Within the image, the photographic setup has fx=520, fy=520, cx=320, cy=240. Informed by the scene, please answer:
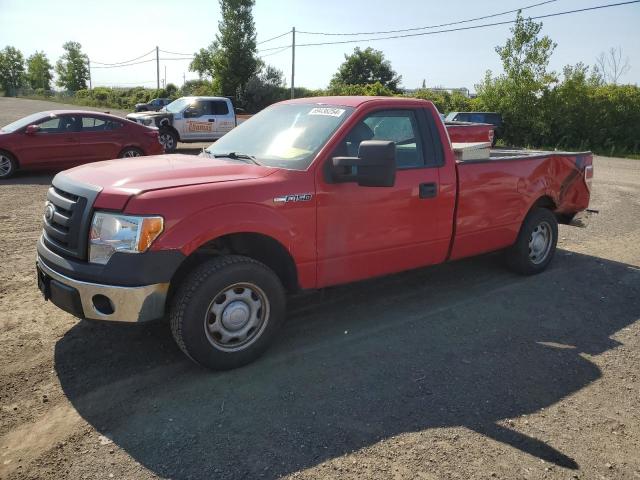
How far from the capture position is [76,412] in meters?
3.15

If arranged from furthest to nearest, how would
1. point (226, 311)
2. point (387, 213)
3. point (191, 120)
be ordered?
point (191, 120) < point (387, 213) < point (226, 311)

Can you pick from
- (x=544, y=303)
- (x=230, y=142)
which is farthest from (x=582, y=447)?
(x=230, y=142)

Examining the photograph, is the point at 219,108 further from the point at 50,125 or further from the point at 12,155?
the point at 12,155

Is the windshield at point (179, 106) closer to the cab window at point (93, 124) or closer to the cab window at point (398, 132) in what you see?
the cab window at point (93, 124)

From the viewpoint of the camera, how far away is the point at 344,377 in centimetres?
363

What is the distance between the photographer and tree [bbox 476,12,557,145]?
82.1ft

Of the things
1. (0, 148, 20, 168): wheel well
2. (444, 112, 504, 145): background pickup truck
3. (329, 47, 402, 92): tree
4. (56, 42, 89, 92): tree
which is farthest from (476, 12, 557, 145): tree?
(56, 42, 89, 92): tree

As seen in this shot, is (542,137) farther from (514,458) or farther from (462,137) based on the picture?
(514,458)

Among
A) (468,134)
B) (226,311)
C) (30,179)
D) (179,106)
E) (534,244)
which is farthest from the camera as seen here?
(179,106)

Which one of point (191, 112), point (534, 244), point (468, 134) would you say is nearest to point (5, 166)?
point (191, 112)

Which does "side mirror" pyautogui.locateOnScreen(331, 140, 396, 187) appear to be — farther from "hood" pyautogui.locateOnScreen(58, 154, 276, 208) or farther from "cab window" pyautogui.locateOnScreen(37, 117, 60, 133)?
"cab window" pyautogui.locateOnScreen(37, 117, 60, 133)

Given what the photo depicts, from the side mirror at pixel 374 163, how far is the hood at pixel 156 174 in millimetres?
636

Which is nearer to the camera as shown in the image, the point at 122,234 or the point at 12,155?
the point at 122,234

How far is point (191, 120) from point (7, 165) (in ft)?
24.3
